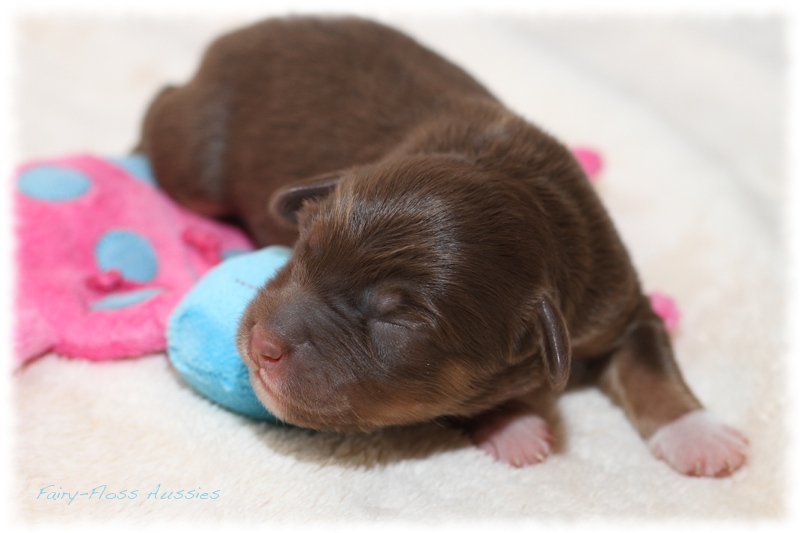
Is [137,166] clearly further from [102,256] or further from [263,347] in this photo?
[263,347]

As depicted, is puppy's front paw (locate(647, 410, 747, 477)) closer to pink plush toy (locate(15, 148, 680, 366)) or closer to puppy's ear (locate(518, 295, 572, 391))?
puppy's ear (locate(518, 295, 572, 391))

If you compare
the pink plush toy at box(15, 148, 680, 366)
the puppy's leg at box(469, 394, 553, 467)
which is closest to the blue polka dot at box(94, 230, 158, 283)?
the pink plush toy at box(15, 148, 680, 366)

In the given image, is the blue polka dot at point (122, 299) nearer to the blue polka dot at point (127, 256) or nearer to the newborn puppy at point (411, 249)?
the blue polka dot at point (127, 256)

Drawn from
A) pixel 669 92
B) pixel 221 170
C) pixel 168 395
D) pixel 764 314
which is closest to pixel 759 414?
pixel 764 314

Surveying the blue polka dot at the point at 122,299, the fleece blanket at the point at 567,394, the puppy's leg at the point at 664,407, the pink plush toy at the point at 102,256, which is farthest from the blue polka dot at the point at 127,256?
the puppy's leg at the point at 664,407

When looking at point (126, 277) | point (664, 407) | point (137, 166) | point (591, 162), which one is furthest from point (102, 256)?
point (591, 162)

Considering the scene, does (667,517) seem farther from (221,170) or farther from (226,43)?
(226,43)

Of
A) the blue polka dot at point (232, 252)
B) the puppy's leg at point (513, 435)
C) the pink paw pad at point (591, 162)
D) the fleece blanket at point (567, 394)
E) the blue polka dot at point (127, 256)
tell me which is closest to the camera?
the fleece blanket at point (567, 394)
